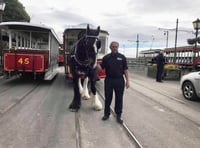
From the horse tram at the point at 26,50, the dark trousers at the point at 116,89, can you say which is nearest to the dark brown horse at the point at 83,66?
the dark trousers at the point at 116,89

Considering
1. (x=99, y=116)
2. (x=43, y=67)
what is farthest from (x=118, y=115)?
(x=43, y=67)

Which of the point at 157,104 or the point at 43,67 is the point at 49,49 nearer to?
the point at 43,67

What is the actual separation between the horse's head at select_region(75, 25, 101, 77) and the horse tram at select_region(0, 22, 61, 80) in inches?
173

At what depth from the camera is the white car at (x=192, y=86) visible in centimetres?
852

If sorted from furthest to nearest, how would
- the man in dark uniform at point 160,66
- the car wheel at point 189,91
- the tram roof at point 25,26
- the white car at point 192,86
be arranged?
1. the man in dark uniform at point 160,66
2. the tram roof at point 25,26
3. the car wheel at point 189,91
4. the white car at point 192,86

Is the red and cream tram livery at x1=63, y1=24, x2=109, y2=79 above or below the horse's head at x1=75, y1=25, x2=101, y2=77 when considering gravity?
above

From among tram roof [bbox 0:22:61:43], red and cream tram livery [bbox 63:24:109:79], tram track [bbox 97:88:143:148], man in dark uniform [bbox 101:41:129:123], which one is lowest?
tram track [bbox 97:88:143:148]

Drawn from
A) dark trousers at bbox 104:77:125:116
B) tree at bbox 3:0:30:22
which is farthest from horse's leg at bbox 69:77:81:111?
tree at bbox 3:0:30:22

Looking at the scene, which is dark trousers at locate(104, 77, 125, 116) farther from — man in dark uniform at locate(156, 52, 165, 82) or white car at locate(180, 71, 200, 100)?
man in dark uniform at locate(156, 52, 165, 82)

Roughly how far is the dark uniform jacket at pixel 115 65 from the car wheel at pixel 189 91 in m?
4.14

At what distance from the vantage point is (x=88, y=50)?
21.8 feet

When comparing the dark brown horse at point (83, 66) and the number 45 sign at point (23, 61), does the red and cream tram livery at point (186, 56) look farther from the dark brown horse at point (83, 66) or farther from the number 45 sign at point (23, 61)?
the dark brown horse at point (83, 66)

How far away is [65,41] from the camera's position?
12320 mm

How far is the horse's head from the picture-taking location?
6.24m
